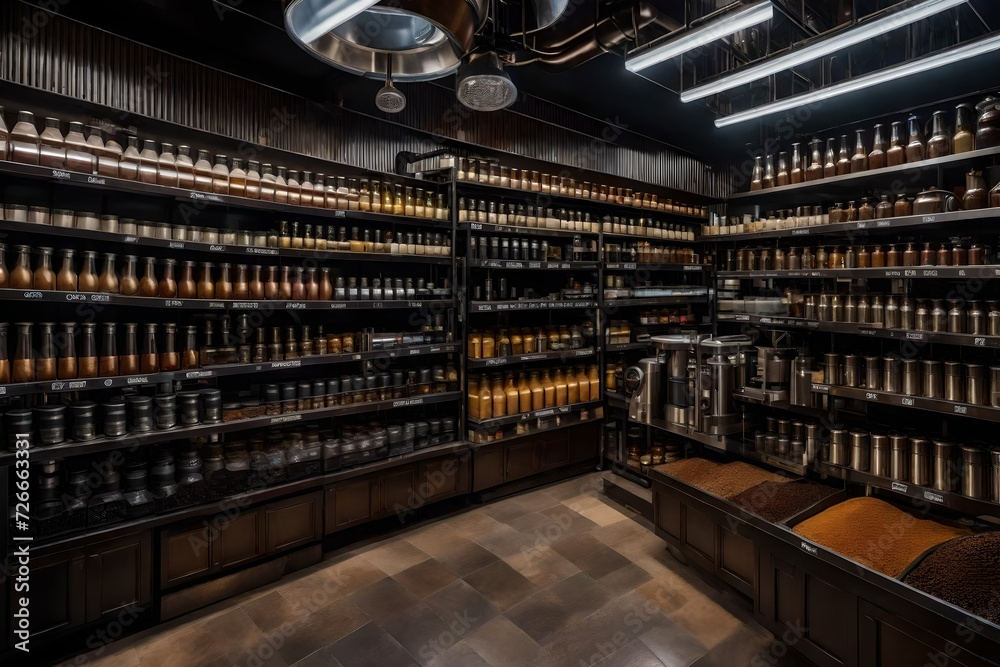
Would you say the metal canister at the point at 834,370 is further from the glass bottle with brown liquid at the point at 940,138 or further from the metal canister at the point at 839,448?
the glass bottle with brown liquid at the point at 940,138

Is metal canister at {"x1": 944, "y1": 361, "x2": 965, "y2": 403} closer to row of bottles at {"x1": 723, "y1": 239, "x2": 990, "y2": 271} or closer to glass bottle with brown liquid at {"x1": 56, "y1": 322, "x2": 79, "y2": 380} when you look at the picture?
row of bottles at {"x1": 723, "y1": 239, "x2": 990, "y2": 271}

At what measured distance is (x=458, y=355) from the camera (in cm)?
404

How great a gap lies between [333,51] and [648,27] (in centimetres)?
246

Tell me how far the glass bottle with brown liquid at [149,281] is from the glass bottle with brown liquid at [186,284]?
0.12 metres

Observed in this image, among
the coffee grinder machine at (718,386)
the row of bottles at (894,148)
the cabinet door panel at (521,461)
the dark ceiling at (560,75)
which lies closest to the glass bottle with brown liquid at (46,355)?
the dark ceiling at (560,75)

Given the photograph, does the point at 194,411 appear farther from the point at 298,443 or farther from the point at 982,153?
the point at 982,153

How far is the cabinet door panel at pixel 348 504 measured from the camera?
3332 mm

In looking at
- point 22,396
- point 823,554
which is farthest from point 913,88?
point 22,396

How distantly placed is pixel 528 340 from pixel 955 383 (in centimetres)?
270

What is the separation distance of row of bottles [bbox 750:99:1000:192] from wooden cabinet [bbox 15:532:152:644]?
510cm

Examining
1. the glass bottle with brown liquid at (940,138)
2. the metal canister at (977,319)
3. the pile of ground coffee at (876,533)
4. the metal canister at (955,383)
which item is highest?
the glass bottle with brown liquid at (940,138)

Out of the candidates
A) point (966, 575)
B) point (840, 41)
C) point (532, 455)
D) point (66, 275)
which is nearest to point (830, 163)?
point (840, 41)

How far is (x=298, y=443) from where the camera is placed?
3307 millimetres

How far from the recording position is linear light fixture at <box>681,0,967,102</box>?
2.30m
